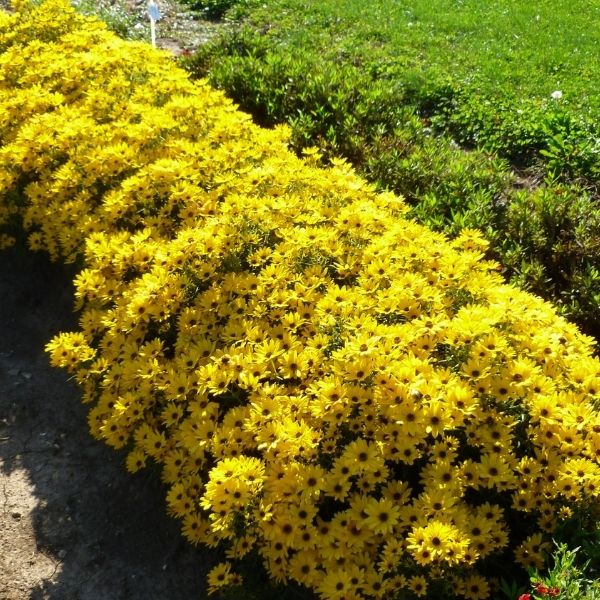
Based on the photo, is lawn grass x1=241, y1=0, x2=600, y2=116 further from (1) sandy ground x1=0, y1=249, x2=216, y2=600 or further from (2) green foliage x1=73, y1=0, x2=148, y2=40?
(1) sandy ground x1=0, y1=249, x2=216, y2=600

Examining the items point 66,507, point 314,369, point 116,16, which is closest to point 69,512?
point 66,507

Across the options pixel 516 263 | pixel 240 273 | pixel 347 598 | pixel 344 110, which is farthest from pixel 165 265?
pixel 344 110

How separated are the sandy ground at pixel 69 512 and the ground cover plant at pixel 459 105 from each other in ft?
8.36

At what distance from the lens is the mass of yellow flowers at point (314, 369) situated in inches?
94.7

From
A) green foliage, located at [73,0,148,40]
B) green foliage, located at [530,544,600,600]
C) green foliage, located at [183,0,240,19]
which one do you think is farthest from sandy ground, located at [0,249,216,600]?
green foliage, located at [183,0,240,19]

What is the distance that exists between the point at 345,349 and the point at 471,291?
2.39 feet

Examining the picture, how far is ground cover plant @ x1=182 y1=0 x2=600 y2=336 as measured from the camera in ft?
14.3

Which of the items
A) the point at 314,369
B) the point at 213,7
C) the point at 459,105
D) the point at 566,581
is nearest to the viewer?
the point at 566,581

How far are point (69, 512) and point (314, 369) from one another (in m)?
1.78

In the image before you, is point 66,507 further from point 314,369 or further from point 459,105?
point 459,105

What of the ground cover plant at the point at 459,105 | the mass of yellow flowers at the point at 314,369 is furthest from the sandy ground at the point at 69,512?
the ground cover plant at the point at 459,105

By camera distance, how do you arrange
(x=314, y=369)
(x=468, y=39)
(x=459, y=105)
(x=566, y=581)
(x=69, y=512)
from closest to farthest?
1. (x=566, y=581)
2. (x=314, y=369)
3. (x=69, y=512)
4. (x=459, y=105)
5. (x=468, y=39)

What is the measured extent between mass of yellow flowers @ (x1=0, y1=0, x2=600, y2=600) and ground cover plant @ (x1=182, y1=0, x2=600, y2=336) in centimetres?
103

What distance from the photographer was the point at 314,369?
2.73 meters
